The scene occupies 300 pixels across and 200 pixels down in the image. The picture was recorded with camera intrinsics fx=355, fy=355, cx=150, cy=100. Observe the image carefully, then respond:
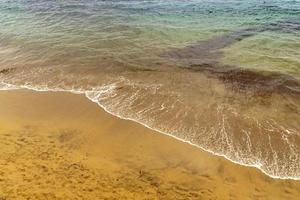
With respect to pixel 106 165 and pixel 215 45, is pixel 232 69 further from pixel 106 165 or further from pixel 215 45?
pixel 106 165

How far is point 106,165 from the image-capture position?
28.5ft

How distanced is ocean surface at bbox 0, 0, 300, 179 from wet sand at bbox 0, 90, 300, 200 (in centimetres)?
57

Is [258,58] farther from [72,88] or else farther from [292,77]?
[72,88]

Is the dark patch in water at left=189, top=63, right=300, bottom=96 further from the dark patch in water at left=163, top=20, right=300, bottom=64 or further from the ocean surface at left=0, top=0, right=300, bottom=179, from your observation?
the dark patch in water at left=163, top=20, right=300, bottom=64

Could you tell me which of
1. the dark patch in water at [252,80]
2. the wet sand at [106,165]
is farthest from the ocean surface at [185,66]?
the wet sand at [106,165]

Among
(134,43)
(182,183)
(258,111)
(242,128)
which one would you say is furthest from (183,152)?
(134,43)

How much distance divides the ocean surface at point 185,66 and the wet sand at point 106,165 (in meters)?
0.57

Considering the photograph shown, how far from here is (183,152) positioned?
9250 mm

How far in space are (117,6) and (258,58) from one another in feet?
40.1

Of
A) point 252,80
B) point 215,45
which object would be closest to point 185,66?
point 252,80

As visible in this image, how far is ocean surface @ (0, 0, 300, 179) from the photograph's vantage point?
397 inches

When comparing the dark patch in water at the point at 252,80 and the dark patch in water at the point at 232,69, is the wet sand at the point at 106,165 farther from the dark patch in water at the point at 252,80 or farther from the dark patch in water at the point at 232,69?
the dark patch in water at the point at 232,69

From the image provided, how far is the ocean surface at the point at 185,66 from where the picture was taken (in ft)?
33.1

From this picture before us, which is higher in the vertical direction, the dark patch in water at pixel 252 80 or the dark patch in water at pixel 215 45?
the dark patch in water at pixel 215 45
